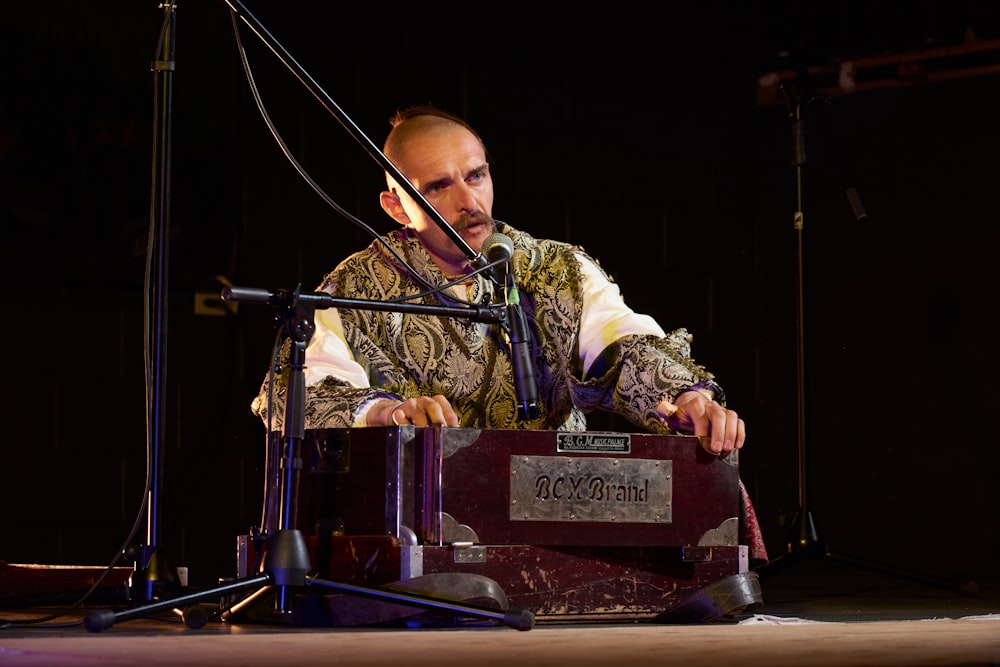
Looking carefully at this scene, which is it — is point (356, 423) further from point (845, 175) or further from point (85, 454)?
point (845, 175)

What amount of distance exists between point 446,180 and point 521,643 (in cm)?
160

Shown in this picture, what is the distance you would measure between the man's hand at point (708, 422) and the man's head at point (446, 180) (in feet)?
2.36

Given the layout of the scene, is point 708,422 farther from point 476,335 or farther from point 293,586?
point 293,586

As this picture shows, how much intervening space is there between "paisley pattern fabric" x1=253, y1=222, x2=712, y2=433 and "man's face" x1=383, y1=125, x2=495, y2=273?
6 cm

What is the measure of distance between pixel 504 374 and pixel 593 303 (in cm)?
26

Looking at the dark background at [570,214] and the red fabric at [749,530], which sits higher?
the dark background at [570,214]

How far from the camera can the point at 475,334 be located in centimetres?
326

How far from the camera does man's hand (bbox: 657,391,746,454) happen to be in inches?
107

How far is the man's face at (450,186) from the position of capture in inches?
132

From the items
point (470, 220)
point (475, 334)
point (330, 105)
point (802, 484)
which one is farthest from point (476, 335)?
point (802, 484)

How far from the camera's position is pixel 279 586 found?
224cm

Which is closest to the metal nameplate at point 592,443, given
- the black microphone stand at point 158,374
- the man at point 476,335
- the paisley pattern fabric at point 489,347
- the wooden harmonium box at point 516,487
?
the wooden harmonium box at point 516,487

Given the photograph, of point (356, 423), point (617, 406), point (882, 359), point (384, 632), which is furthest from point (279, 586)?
point (882, 359)

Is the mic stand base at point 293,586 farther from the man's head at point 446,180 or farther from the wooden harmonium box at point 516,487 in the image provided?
the man's head at point 446,180
